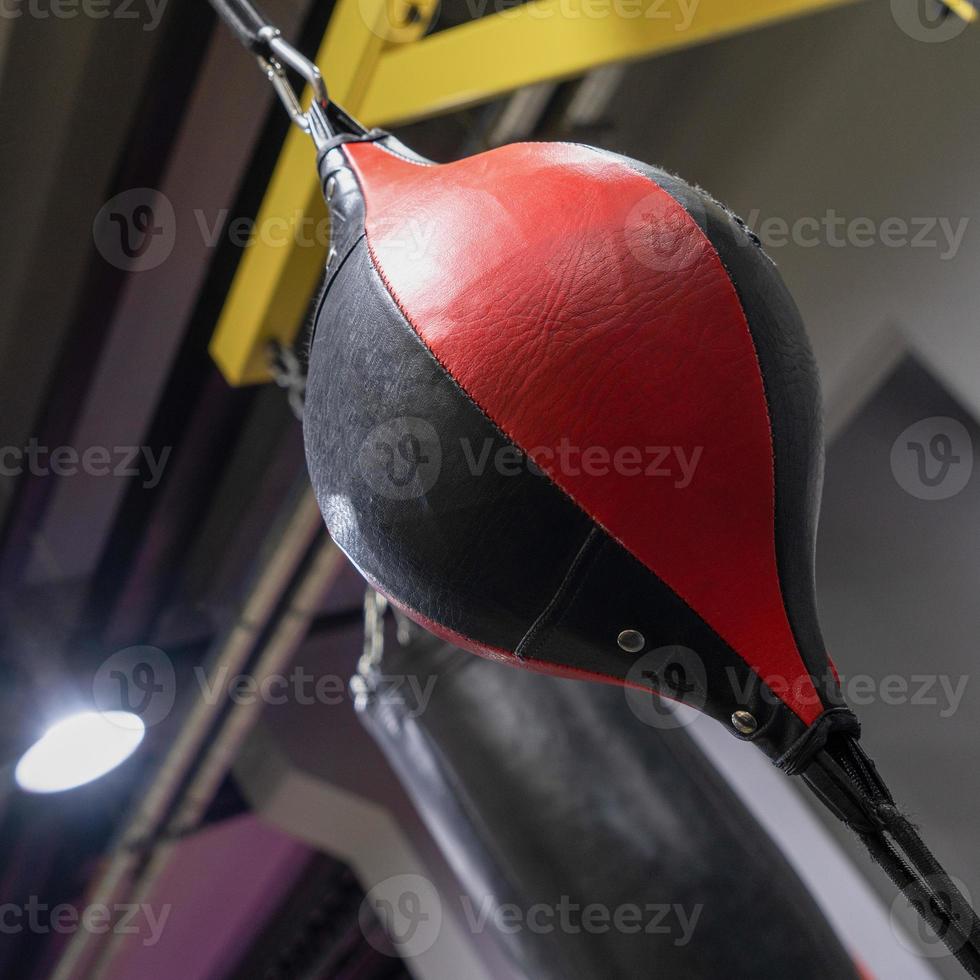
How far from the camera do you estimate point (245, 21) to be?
0.88 m

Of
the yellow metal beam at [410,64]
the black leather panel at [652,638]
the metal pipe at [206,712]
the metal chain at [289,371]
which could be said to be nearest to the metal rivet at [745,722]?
the black leather panel at [652,638]

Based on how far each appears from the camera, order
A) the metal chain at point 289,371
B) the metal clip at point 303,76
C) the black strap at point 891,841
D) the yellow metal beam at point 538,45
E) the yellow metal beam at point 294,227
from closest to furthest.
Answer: the black strap at point 891,841 → the metal clip at point 303,76 → the yellow metal beam at point 538,45 → the yellow metal beam at point 294,227 → the metal chain at point 289,371

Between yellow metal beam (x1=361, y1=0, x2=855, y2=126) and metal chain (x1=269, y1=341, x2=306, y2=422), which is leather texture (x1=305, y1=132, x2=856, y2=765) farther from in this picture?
metal chain (x1=269, y1=341, x2=306, y2=422)

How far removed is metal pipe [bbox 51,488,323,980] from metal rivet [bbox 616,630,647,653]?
148 cm

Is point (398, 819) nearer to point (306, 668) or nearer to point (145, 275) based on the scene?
point (306, 668)

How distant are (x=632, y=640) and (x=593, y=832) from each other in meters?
0.78

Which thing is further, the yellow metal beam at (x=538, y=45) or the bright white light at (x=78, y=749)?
the bright white light at (x=78, y=749)

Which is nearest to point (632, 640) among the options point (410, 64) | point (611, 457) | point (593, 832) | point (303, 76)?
point (611, 457)

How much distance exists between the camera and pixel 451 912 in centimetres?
348

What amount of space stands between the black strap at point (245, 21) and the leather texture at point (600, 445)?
1.19 feet

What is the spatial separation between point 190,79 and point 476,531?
59.4 inches

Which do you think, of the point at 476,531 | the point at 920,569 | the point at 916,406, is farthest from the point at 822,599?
the point at 476,531

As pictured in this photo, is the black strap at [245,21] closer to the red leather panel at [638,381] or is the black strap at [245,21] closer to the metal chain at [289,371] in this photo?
the red leather panel at [638,381]

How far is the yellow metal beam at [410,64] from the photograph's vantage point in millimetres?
1149
